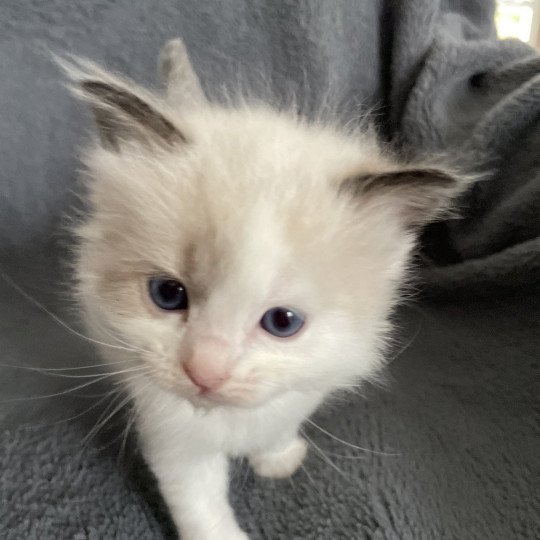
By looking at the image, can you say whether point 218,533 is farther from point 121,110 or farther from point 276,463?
point 121,110

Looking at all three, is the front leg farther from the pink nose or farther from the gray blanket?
the pink nose

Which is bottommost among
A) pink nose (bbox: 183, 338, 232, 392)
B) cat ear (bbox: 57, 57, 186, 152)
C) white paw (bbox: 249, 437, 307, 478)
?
white paw (bbox: 249, 437, 307, 478)

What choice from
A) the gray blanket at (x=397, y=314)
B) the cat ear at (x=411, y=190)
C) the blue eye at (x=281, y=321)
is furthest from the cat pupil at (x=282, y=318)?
the gray blanket at (x=397, y=314)

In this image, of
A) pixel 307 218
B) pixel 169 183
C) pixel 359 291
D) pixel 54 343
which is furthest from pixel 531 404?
pixel 54 343

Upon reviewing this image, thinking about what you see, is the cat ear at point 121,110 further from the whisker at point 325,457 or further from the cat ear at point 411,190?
the whisker at point 325,457

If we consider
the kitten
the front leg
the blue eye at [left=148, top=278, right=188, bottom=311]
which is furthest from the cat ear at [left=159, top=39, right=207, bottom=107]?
the front leg

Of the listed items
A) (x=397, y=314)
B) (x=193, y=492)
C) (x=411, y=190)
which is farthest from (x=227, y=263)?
(x=397, y=314)
